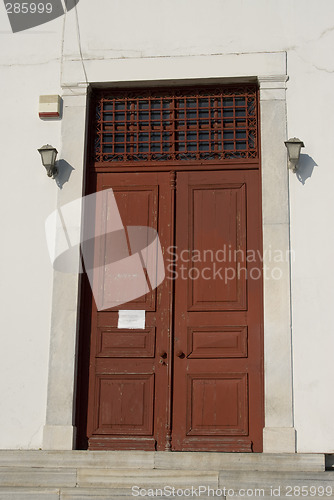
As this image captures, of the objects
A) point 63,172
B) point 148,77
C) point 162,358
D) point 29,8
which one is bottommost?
point 162,358

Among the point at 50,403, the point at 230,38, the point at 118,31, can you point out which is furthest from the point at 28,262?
the point at 230,38

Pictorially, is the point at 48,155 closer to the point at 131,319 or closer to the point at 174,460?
the point at 131,319

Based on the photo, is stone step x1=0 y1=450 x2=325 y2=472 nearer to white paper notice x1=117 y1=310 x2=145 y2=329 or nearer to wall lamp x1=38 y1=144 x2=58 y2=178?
white paper notice x1=117 y1=310 x2=145 y2=329

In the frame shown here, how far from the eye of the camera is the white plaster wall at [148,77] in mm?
6891

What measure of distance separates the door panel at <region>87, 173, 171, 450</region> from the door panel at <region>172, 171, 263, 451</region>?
0.49 ft

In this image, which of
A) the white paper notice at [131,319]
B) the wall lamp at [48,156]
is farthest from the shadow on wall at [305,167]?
the wall lamp at [48,156]

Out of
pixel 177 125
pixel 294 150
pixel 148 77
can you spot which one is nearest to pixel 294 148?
pixel 294 150

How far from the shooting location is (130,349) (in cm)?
721

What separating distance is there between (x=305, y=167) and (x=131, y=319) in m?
2.21

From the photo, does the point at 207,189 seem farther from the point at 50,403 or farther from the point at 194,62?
the point at 50,403

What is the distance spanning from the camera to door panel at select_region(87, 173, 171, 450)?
23.0 ft

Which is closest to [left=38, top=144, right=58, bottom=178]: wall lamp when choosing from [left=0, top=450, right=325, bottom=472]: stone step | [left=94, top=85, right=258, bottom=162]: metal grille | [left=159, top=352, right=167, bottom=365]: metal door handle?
[left=94, top=85, right=258, bottom=162]: metal grille

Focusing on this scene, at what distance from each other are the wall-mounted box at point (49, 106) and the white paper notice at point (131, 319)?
82.7 inches

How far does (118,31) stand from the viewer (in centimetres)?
771
